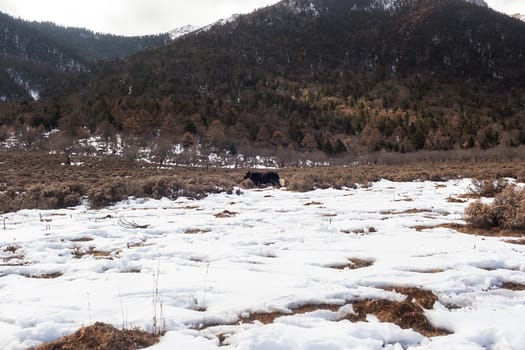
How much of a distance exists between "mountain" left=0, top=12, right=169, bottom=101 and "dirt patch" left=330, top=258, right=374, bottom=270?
147m

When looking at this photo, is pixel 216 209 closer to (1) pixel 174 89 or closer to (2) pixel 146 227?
(2) pixel 146 227

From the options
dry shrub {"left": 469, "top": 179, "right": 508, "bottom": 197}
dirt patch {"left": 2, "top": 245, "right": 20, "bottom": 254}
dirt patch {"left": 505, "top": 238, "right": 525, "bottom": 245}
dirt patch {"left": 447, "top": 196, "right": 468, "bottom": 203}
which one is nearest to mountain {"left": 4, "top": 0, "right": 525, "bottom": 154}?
dry shrub {"left": 469, "top": 179, "right": 508, "bottom": 197}

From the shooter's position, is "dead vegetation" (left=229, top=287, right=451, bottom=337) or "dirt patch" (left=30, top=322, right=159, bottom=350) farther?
"dead vegetation" (left=229, top=287, right=451, bottom=337)

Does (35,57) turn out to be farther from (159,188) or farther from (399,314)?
(399,314)

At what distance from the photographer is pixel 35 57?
168m

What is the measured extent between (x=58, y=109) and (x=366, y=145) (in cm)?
6001

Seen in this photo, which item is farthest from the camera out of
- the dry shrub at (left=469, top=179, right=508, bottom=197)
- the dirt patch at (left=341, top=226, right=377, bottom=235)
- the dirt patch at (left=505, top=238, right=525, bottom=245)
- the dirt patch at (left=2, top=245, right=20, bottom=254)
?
the dry shrub at (left=469, top=179, right=508, bottom=197)

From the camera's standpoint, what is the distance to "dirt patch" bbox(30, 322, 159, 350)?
3049 millimetres

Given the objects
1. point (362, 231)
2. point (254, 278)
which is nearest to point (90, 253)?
point (254, 278)

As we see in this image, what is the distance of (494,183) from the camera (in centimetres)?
1359

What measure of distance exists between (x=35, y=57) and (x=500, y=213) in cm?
20606

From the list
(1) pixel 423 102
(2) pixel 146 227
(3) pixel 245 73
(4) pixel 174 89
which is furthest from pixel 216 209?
(3) pixel 245 73

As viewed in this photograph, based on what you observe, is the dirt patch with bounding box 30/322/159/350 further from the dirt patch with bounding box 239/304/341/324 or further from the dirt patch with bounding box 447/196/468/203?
the dirt patch with bounding box 447/196/468/203

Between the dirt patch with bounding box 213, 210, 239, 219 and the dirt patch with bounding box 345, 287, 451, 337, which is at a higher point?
the dirt patch with bounding box 345, 287, 451, 337
